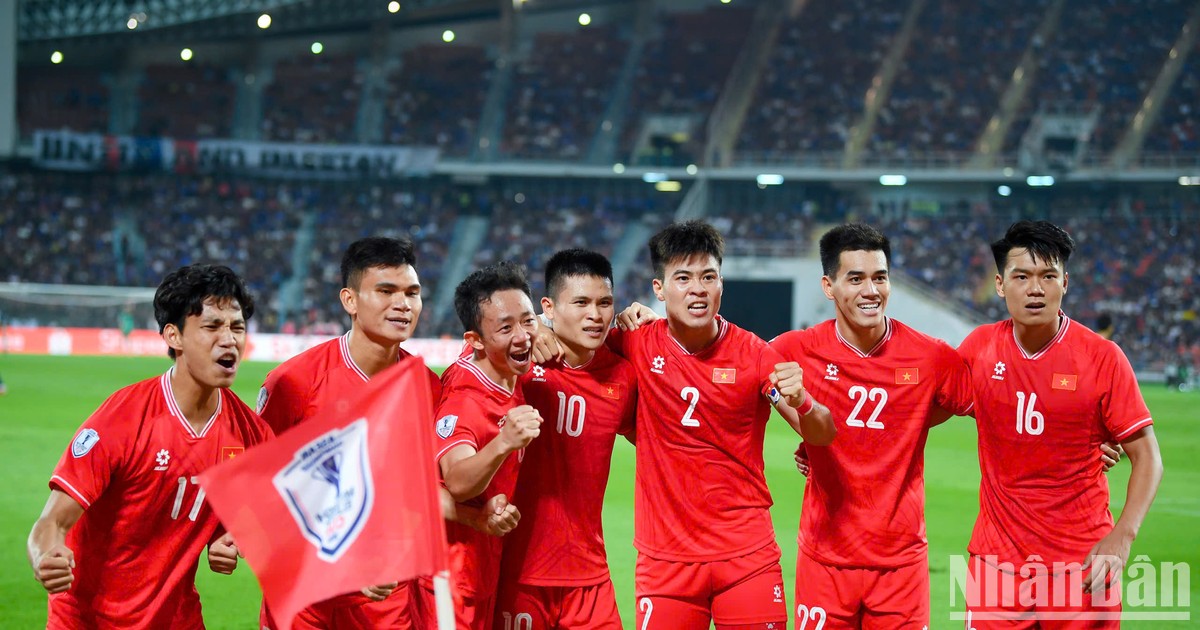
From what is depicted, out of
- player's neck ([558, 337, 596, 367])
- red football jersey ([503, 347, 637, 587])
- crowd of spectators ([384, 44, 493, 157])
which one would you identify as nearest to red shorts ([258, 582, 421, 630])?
red football jersey ([503, 347, 637, 587])

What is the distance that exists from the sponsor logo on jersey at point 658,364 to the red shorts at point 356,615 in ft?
4.96

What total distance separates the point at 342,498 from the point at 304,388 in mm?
1620

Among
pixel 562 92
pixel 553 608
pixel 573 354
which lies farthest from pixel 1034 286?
pixel 562 92

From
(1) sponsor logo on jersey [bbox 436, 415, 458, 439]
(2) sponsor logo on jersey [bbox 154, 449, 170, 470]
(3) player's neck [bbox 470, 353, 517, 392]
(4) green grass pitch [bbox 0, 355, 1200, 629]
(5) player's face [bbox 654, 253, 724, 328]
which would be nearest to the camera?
(2) sponsor logo on jersey [bbox 154, 449, 170, 470]

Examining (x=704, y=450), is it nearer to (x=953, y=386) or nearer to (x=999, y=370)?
(x=953, y=386)

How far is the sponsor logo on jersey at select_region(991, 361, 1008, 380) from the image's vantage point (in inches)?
206

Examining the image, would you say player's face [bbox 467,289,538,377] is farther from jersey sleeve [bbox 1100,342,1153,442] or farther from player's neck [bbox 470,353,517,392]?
jersey sleeve [bbox 1100,342,1153,442]

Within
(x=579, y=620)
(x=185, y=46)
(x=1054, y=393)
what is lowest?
(x=579, y=620)

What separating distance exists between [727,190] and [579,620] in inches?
1621

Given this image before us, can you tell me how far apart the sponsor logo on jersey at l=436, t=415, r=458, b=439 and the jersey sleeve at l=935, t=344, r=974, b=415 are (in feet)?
7.77

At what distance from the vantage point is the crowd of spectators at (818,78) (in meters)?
45.2

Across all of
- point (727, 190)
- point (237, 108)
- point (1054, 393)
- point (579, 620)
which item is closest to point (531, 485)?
point (579, 620)

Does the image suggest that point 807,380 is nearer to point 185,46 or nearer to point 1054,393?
point 1054,393

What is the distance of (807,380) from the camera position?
538cm
